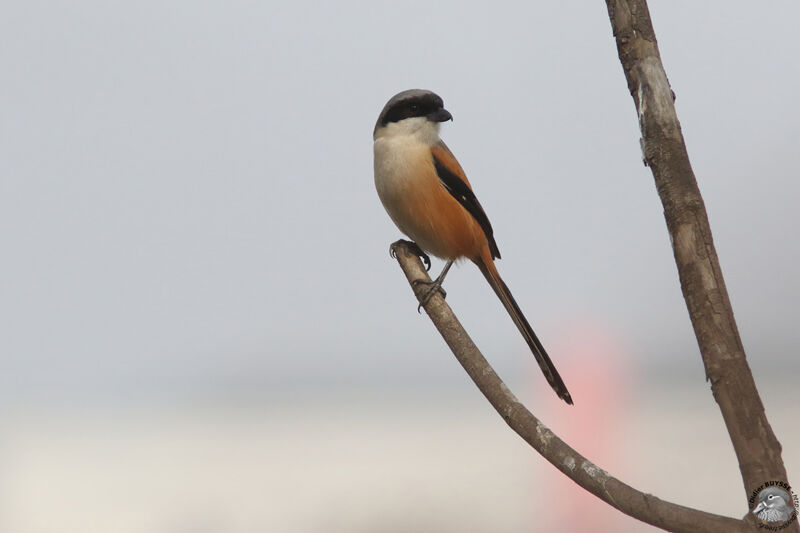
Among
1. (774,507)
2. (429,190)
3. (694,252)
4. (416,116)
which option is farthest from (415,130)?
(774,507)

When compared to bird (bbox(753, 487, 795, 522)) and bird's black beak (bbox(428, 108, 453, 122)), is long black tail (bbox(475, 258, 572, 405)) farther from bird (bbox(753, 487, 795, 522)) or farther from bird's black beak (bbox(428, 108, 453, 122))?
bird (bbox(753, 487, 795, 522))

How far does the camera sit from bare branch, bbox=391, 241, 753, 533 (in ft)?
6.29

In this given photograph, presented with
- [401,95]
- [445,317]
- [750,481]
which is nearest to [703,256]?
[750,481]

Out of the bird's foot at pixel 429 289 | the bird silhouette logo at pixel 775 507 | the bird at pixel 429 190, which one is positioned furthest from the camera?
the bird at pixel 429 190

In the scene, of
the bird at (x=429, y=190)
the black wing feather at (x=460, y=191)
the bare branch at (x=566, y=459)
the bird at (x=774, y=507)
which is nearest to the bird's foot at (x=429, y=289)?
the bare branch at (x=566, y=459)

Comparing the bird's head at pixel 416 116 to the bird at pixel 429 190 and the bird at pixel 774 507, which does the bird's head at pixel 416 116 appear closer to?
the bird at pixel 429 190

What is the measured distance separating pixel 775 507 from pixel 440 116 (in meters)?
1.90

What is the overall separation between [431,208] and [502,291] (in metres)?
0.41

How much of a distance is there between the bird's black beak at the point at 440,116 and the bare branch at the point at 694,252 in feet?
3.80

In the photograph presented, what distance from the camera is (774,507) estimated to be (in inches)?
73.3

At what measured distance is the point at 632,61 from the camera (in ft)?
7.00

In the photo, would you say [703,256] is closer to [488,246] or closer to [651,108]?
[651,108]

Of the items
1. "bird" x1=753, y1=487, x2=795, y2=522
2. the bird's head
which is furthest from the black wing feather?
"bird" x1=753, y1=487, x2=795, y2=522

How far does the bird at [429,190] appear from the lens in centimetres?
319
